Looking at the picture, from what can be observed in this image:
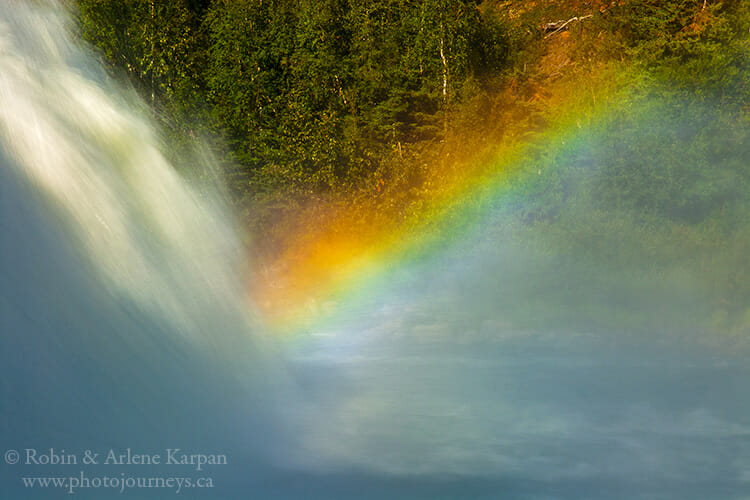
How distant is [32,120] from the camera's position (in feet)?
14.0

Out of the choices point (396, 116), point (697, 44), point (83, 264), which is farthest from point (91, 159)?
point (396, 116)

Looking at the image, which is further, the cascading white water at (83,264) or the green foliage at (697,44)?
the green foliage at (697,44)

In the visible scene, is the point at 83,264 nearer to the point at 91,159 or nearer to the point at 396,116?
the point at 91,159

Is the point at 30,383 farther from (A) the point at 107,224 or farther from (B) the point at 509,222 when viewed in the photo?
(B) the point at 509,222

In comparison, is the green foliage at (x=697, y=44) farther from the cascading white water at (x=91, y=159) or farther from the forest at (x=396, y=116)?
the cascading white water at (x=91, y=159)

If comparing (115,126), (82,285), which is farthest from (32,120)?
(82,285)

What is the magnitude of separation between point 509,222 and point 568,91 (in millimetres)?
3812

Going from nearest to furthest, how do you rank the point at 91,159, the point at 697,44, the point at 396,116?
the point at 91,159, the point at 697,44, the point at 396,116

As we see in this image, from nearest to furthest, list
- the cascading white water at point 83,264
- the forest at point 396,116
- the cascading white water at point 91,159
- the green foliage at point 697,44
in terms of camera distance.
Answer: the cascading white water at point 83,264 → the cascading white water at point 91,159 → the green foliage at point 697,44 → the forest at point 396,116

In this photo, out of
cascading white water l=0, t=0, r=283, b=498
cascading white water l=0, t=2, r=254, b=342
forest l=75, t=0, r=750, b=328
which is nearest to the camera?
cascading white water l=0, t=0, r=283, b=498

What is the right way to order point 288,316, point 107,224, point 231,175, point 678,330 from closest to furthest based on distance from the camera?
point 107,224, point 678,330, point 288,316, point 231,175

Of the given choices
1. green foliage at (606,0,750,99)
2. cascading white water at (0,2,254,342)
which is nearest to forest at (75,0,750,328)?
green foliage at (606,0,750,99)

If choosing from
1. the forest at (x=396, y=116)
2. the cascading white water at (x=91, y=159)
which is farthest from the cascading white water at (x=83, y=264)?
the forest at (x=396, y=116)

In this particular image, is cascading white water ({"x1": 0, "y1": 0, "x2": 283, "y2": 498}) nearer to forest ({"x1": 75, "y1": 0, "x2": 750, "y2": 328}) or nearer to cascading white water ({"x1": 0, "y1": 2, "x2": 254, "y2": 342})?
cascading white water ({"x1": 0, "y1": 2, "x2": 254, "y2": 342})
